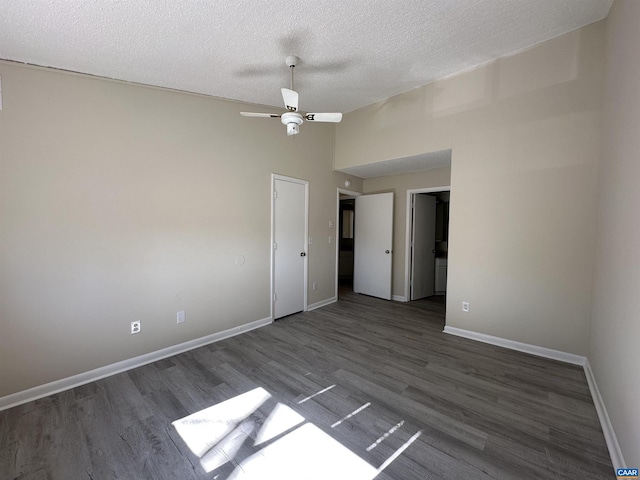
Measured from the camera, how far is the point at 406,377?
2.40 meters

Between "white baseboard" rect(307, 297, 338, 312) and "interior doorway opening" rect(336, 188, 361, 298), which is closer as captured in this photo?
"white baseboard" rect(307, 297, 338, 312)

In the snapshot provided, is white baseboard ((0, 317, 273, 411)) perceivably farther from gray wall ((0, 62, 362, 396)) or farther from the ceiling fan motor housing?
the ceiling fan motor housing

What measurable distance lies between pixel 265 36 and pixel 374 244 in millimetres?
3828

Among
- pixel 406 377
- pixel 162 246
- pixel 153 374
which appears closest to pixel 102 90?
pixel 162 246

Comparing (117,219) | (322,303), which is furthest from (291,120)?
(322,303)

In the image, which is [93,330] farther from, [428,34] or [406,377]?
[428,34]

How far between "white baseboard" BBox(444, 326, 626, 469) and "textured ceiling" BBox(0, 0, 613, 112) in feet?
10.4

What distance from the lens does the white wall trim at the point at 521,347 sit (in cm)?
265

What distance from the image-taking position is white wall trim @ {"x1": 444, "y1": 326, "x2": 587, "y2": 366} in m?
2.65

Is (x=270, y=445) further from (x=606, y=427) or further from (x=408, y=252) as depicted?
(x=408, y=252)

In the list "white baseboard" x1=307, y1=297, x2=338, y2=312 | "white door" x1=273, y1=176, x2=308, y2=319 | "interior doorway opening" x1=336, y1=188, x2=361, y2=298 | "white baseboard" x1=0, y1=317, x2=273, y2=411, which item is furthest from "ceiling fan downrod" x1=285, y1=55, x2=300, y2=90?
"interior doorway opening" x1=336, y1=188, x2=361, y2=298

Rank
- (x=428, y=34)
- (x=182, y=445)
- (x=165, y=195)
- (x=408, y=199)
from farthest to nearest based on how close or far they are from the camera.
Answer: (x=408, y=199) → (x=165, y=195) → (x=428, y=34) → (x=182, y=445)

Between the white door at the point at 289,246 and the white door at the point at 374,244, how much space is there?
5.21 ft

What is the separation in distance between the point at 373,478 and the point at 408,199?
165 inches
